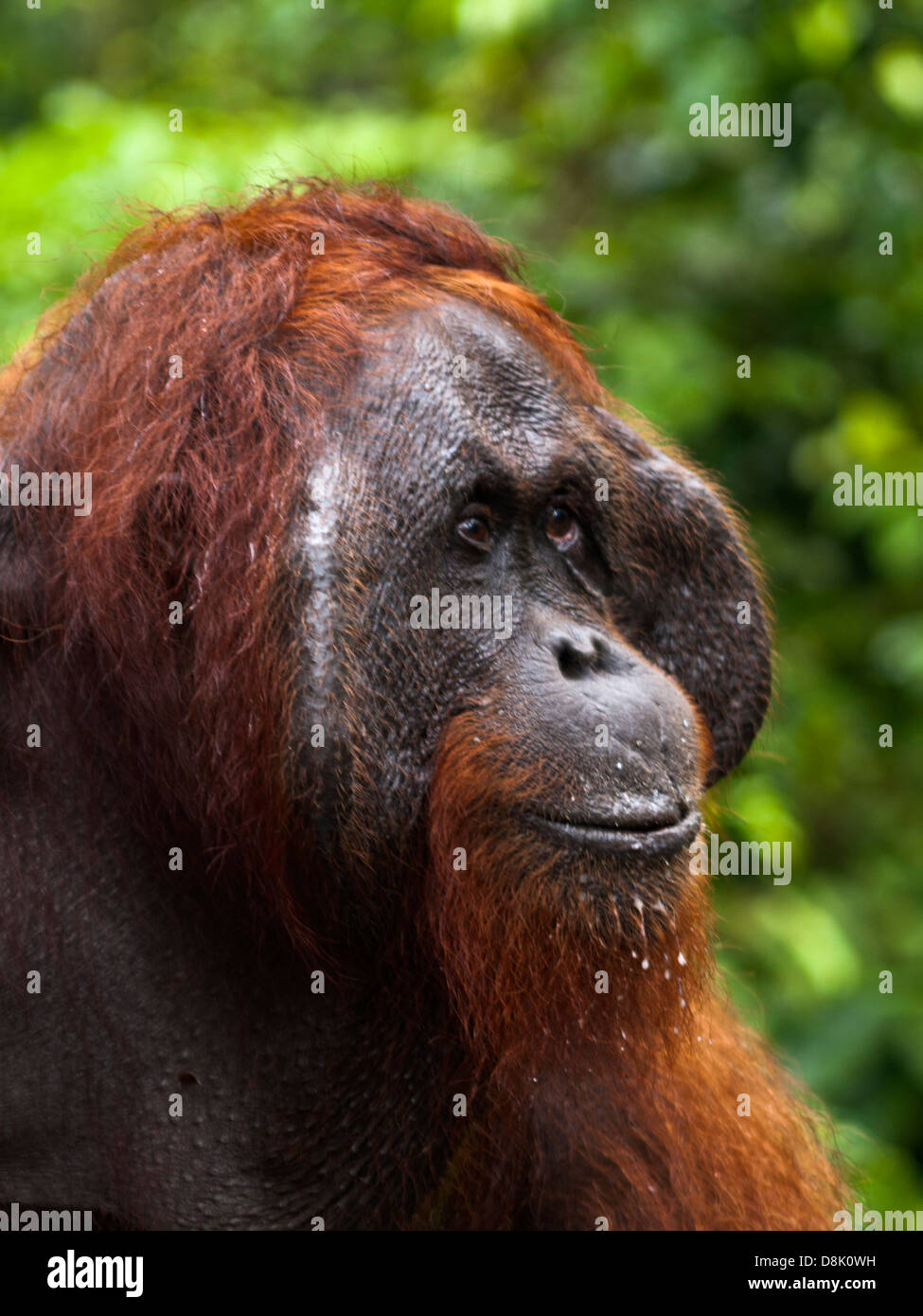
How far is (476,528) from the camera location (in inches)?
72.8

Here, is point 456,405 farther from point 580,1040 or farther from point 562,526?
point 580,1040

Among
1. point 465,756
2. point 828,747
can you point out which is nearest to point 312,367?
point 465,756

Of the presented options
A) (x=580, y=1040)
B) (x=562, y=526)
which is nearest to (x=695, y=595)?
(x=562, y=526)

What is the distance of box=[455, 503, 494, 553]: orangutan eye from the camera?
183 centimetres

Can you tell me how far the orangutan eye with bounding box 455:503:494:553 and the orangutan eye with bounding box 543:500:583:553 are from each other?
0.12 meters

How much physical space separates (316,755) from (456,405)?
48 centimetres

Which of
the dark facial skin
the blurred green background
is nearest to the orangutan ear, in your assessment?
the dark facial skin

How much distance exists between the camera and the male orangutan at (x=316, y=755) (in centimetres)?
176

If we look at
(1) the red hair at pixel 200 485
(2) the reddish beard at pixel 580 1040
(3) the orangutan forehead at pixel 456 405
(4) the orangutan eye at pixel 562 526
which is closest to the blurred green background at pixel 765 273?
(2) the reddish beard at pixel 580 1040

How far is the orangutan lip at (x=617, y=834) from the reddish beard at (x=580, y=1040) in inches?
0.8

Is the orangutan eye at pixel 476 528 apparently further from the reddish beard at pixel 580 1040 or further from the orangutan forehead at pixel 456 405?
the reddish beard at pixel 580 1040

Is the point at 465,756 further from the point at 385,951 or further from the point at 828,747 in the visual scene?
the point at 828,747

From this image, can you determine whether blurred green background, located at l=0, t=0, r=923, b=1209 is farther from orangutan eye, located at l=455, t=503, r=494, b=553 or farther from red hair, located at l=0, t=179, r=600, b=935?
red hair, located at l=0, t=179, r=600, b=935

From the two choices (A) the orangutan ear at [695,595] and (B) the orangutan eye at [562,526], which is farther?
(A) the orangutan ear at [695,595]
